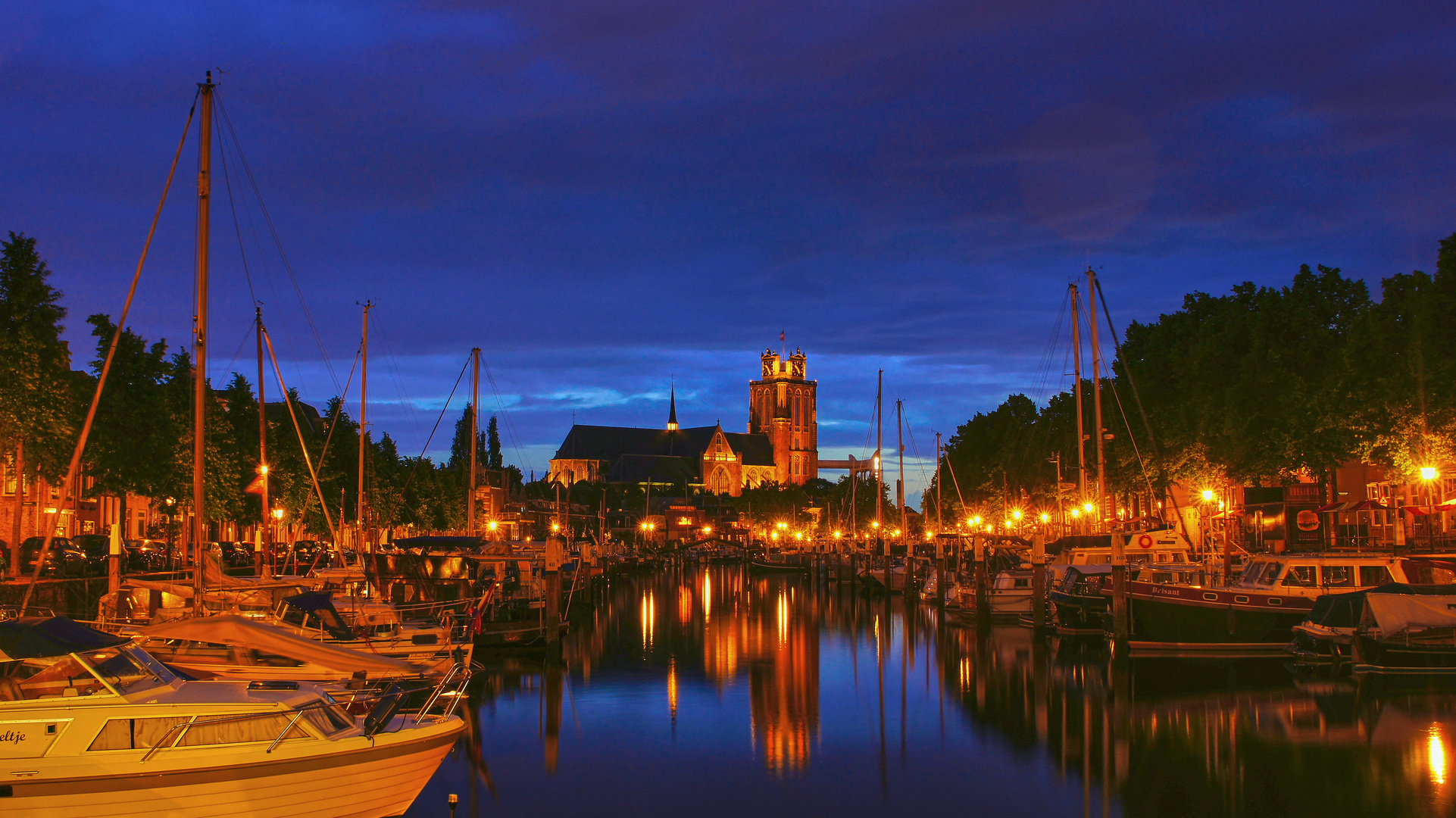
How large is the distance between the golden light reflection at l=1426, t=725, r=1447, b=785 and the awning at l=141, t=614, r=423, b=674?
64.5 ft

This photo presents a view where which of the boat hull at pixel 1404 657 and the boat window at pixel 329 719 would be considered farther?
the boat hull at pixel 1404 657

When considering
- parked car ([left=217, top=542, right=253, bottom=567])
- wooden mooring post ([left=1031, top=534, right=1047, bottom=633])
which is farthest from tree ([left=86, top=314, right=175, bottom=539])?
wooden mooring post ([left=1031, top=534, right=1047, bottom=633])

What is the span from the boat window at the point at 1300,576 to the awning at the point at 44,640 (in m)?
32.0

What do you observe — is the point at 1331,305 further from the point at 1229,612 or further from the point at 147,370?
the point at 147,370

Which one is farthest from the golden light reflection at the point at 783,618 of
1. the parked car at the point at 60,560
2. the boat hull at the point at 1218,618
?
the parked car at the point at 60,560

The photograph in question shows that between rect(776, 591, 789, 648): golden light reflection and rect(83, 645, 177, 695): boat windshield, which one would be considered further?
rect(776, 591, 789, 648): golden light reflection

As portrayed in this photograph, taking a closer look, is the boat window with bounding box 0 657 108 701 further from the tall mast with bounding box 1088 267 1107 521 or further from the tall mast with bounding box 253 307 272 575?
the tall mast with bounding box 1088 267 1107 521

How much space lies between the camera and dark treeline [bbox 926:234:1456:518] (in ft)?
123

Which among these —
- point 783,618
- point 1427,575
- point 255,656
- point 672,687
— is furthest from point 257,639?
point 783,618

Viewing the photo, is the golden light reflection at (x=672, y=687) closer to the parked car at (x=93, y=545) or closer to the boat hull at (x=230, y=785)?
the boat hull at (x=230, y=785)

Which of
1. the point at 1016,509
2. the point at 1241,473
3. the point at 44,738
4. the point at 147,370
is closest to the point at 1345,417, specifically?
the point at 1241,473

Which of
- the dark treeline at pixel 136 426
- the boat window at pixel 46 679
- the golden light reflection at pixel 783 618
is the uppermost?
the dark treeline at pixel 136 426

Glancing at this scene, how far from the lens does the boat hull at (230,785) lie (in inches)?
536

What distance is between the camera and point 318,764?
14602 mm
